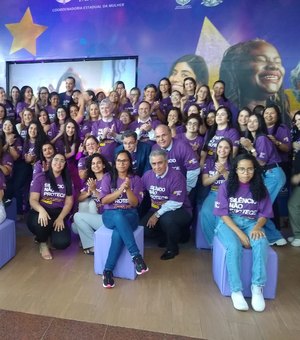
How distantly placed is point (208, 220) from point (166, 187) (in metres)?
0.52

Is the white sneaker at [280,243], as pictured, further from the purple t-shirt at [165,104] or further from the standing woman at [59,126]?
the standing woman at [59,126]

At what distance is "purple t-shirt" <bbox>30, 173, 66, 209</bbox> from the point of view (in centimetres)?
304

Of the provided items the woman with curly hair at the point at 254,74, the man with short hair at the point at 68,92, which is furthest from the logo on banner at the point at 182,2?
the man with short hair at the point at 68,92

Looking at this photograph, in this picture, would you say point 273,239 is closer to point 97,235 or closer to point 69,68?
point 97,235

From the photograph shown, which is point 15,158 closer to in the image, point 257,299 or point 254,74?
point 257,299

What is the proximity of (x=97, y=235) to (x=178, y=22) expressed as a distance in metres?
3.85

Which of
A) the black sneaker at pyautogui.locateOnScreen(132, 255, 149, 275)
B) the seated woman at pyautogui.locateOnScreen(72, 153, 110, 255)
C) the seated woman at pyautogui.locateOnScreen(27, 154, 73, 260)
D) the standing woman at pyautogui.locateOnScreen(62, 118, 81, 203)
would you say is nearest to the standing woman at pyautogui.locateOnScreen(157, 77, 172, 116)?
the standing woman at pyautogui.locateOnScreen(62, 118, 81, 203)

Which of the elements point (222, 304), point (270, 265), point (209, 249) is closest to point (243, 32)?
point (209, 249)

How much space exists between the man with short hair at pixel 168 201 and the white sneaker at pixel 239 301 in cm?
86

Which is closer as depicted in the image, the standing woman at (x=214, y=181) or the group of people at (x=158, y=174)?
the group of people at (x=158, y=174)

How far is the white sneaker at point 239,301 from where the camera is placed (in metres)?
2.11

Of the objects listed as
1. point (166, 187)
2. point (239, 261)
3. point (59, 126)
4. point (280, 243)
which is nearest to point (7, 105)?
point (59, 126)

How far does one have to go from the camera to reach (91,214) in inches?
118

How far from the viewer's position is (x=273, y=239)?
11.0 ft
